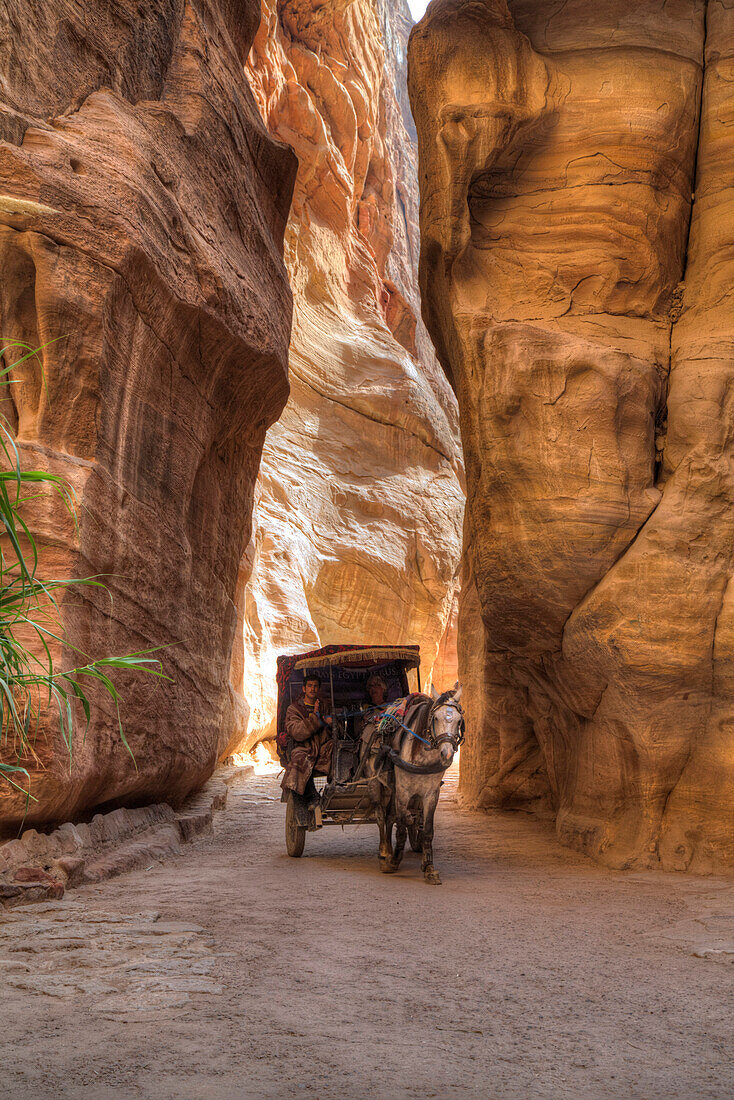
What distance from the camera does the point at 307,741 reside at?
916cm

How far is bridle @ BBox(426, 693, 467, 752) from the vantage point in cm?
697

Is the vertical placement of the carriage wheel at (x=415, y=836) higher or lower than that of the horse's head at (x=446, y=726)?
lower

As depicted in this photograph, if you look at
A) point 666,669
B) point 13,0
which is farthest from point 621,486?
point 13,0

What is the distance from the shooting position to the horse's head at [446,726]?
6.96 m

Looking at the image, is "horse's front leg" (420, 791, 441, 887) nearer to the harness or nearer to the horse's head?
the harness

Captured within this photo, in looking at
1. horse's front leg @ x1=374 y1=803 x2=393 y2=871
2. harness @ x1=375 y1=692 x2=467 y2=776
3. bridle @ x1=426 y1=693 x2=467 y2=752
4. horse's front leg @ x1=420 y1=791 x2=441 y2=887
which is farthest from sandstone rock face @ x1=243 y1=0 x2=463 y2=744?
bridle @ x1=426 y1=693 x2=467 y2=752

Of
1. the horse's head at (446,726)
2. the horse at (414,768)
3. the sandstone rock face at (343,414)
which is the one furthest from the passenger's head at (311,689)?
the sandstone rock face at (343,414)

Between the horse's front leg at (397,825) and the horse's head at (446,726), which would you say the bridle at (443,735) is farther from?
the horse's front leg at (397,825)

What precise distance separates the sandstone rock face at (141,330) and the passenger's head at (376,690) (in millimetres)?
2294

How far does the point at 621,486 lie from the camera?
8.58 m

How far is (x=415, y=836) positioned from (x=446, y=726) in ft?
5.93

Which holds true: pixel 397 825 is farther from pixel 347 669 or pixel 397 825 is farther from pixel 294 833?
pixel 347 669

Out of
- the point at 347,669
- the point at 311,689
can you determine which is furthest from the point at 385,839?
the point at 347,669

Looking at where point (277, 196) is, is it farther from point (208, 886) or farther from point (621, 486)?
point (208, 886)
